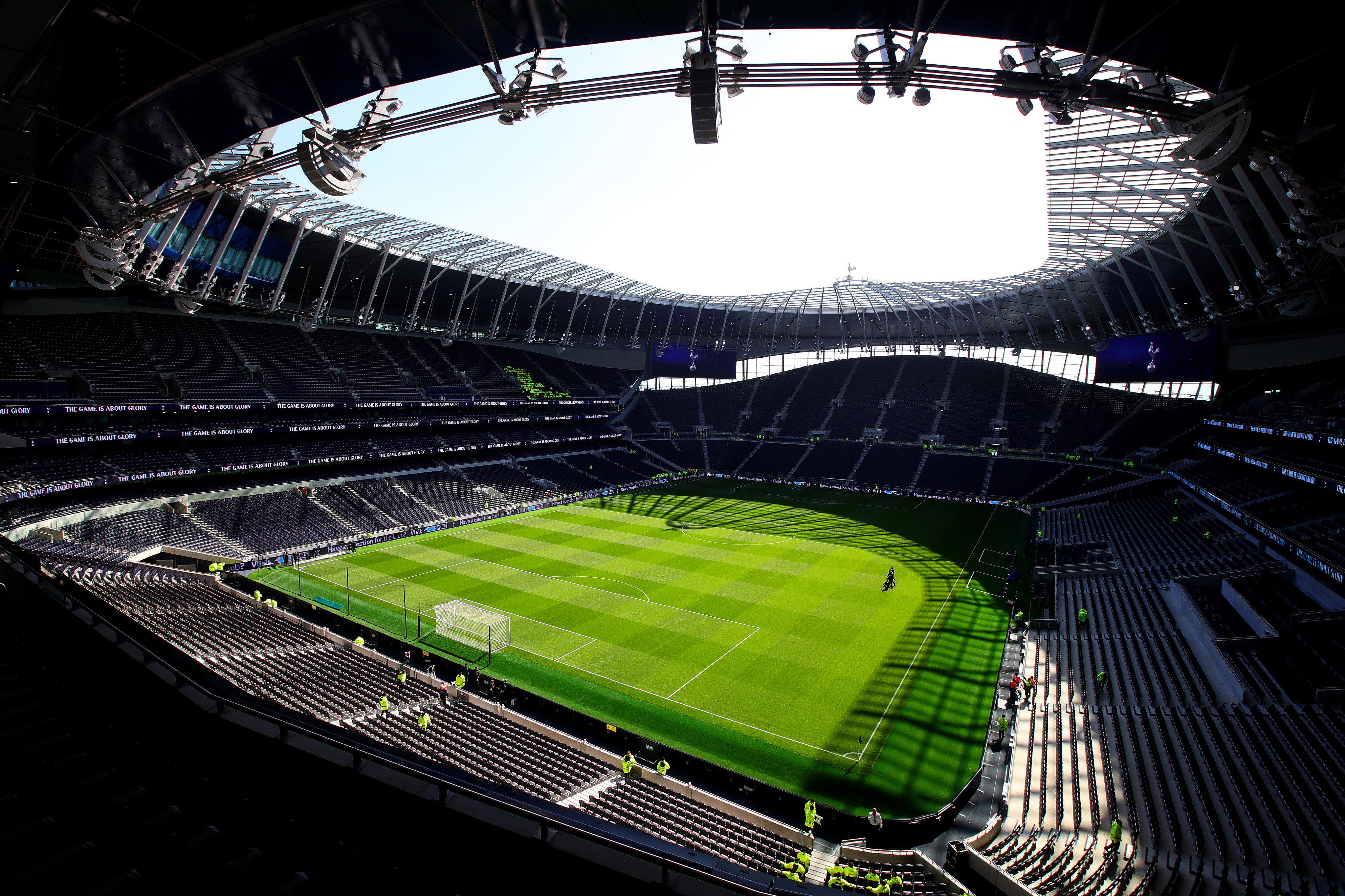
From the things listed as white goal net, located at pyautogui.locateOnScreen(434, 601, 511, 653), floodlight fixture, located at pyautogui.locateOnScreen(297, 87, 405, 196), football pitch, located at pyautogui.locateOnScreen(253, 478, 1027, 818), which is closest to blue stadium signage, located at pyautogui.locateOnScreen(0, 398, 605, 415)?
football pitch, located at pyautogui.locateOnScreen(253, 478, 1027, 818)

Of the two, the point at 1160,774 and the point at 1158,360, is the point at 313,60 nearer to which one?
the point at 1160,774

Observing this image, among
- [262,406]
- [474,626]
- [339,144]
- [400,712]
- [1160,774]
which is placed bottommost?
[400,712]

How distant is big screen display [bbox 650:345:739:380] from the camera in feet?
223

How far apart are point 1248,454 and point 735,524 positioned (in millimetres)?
27249

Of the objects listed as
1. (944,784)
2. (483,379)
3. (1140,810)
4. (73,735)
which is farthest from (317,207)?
(1140,810)

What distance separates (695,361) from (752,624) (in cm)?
4757

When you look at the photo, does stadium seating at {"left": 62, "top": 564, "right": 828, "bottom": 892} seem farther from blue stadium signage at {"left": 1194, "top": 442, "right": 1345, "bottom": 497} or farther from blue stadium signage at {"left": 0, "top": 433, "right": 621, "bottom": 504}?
blue stadium signage at {"left": 1194, "top": 442, "right": 1345, "bottom": 497}

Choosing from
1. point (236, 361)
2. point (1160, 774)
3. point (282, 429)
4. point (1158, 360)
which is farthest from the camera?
point (1158, 360)

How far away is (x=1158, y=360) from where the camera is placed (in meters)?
40.9

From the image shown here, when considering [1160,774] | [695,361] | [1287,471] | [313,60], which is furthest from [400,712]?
[695,361]

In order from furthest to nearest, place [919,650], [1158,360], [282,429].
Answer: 1. [1158,360]
2. [282,429]
3. [919,650]

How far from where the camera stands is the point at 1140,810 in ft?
41.1

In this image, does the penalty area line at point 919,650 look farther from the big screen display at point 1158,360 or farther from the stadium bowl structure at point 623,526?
the big screen display at point 1158,360

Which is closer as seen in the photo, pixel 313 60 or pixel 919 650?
pixel 313 60
